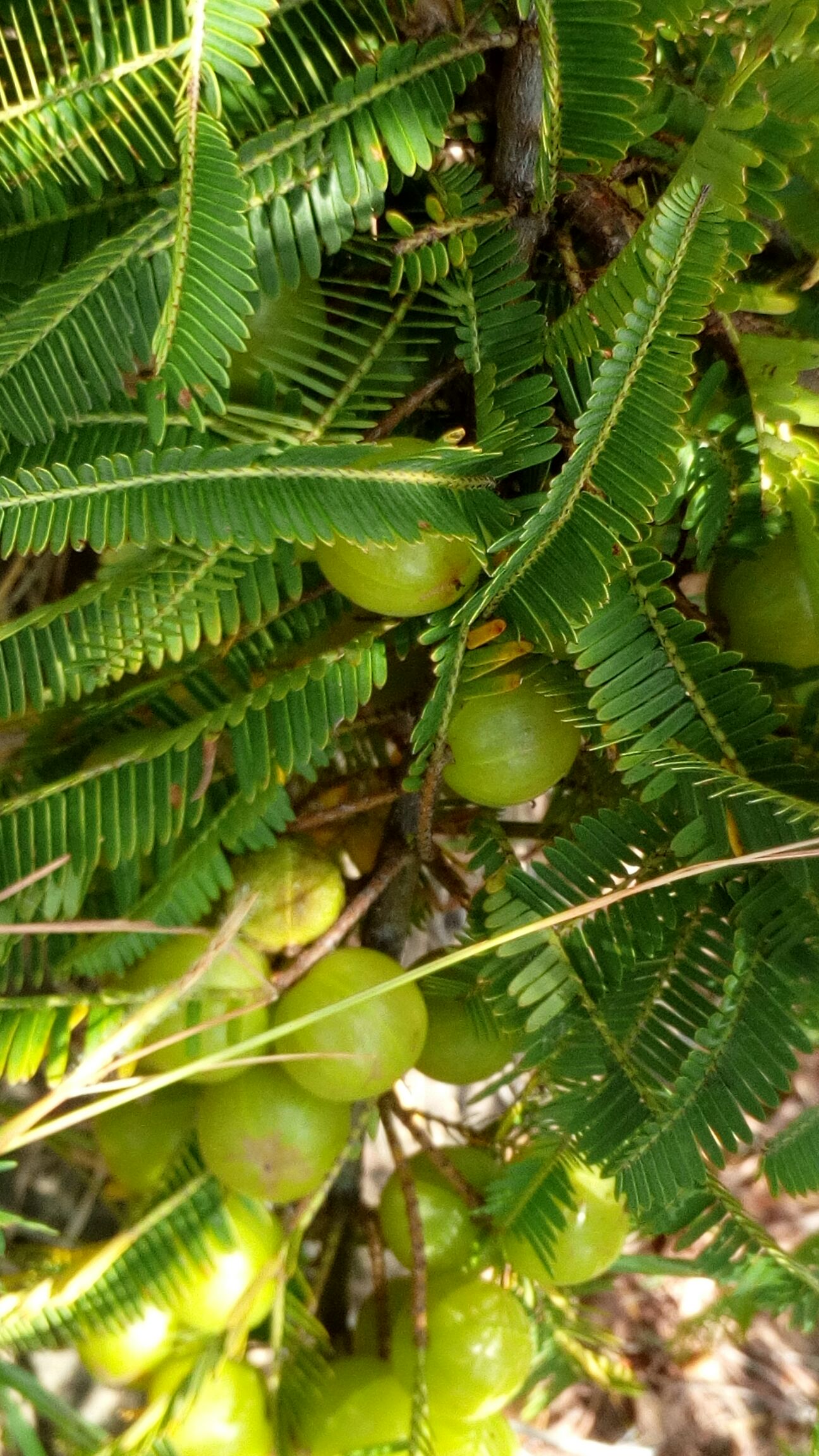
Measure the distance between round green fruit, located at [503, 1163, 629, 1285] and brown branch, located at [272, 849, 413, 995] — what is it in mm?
229

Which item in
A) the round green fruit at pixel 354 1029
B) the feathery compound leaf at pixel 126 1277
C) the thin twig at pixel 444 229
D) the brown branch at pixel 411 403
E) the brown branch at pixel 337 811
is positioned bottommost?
the feathery compound leaf at pixel 126 1277

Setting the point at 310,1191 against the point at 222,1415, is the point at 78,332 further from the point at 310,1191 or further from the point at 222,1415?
the point at 222,1415

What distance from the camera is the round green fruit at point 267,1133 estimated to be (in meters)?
0.63

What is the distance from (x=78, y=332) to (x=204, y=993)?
0.39 m

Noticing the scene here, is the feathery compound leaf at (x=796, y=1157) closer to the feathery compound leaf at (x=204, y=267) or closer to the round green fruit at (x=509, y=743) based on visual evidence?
the round green fruit at (x=509, y=743)

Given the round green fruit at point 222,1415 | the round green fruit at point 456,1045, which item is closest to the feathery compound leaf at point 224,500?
the round green fruit at point 456,1045

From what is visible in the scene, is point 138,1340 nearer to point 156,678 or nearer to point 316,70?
point 156,678

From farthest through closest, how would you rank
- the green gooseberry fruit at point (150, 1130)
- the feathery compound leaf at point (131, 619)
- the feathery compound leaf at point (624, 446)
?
the green gooseberry fruit at point (150, 1130)
the feathery compound leaf at point (131, 619)
the feathery compound leaf at point (624, 446)

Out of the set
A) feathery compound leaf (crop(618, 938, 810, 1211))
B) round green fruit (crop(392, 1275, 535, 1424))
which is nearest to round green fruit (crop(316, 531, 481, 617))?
feathery compound leaf (crop(618, 938, 810, 1211))

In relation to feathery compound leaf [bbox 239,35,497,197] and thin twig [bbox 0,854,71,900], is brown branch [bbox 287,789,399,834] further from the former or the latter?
feathery compound leaf [bbox 239,35,497,197]

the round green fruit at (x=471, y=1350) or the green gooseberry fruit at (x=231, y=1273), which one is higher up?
the green gooseberry fruit at (x=231, y=1273)

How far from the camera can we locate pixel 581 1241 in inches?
26.5

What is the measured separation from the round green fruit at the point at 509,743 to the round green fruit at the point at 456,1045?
0.20m

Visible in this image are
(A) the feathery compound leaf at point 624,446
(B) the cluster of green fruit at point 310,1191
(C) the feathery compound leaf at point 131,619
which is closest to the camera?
(A) the feathery compound leaf at point 624,446
